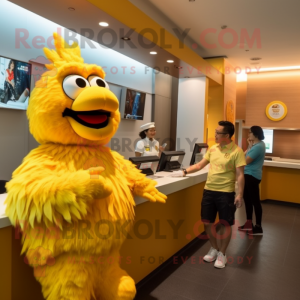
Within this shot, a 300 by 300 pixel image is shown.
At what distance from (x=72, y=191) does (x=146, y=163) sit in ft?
4.53

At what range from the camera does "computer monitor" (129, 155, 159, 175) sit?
2.40 m

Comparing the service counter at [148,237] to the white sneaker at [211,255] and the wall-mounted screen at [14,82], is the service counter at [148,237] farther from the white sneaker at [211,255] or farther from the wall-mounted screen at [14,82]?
the wall-mounted screen at [14,82]

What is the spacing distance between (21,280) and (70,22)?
7.73ft

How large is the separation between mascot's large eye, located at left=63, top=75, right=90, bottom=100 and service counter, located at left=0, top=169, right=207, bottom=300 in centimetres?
67

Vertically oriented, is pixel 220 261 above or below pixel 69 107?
below

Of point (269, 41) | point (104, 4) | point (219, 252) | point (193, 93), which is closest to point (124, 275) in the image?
point (219, 252)

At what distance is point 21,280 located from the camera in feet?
4.48

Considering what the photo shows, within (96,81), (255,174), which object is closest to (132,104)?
(255,174)

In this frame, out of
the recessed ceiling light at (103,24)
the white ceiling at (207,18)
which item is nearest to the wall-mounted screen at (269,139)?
the white ceiling at (207,18)

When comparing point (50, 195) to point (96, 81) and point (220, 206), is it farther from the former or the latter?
point (220, 206)

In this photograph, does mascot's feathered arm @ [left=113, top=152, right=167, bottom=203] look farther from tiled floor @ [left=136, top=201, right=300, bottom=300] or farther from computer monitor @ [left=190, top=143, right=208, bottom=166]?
computer monitor @ [left=190, top=143, right=208, bottom=166]

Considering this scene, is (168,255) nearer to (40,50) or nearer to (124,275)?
(124,275)

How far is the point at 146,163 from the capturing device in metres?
2.55

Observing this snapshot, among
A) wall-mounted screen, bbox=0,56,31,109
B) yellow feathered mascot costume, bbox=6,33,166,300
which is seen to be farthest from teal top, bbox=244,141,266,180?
wall-mounted screen, bbox=0,56,31,109
